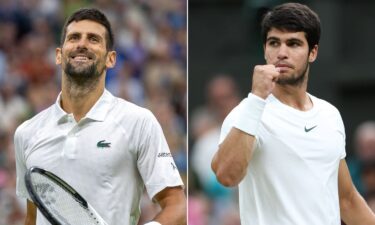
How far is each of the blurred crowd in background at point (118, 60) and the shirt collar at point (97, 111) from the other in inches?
197

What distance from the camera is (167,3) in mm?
15719

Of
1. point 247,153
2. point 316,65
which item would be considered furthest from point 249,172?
point 316,65

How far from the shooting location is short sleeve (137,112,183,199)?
5.50 metres

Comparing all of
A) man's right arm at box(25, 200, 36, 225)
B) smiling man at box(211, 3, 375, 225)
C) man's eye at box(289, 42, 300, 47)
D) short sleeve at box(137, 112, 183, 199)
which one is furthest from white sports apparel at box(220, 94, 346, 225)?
man's right arm at box(25, 200, 36, 225)

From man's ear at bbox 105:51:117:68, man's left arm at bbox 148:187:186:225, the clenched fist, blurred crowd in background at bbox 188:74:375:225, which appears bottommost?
blurred crowd in background at bbox 188:74:375:225

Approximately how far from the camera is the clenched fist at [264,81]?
5.05m

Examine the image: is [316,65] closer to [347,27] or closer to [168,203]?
[347,27]

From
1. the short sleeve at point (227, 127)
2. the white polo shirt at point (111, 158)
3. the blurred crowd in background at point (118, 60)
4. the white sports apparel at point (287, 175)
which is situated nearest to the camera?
the short sleeve at point (227, 127)

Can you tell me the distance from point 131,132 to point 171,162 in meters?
0.24

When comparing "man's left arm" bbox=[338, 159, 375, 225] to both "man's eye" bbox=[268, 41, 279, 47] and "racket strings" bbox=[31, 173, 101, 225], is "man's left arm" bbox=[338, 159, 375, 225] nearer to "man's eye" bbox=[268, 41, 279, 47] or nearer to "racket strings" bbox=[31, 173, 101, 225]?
"man's eye" bbox=[268, 41, 279, 47]

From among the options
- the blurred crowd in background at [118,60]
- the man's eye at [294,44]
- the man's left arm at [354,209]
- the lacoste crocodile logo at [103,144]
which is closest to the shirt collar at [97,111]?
the lacoste crocodile logo at [103,144]

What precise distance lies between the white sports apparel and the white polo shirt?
44 cm

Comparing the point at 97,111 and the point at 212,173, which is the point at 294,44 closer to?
the point at 97,111

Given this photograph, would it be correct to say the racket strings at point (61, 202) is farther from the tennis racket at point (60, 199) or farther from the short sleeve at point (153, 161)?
the short sleeve at point (153, 161)
